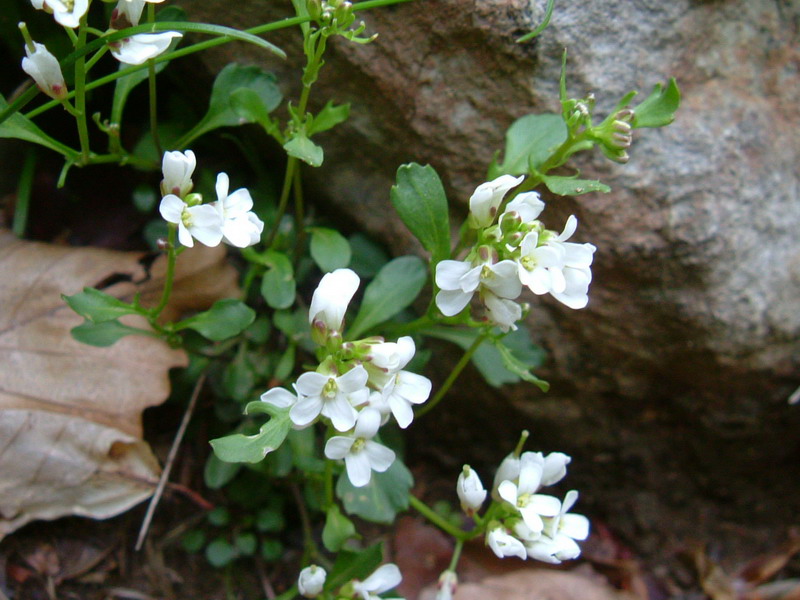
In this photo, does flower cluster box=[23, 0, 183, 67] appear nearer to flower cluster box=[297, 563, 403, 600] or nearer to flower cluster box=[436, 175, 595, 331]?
flower cluster box=[436, 175, 595, 331]

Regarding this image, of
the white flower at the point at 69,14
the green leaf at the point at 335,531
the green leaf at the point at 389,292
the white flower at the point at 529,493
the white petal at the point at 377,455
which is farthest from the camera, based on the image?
the green leaf at the point at 389,292

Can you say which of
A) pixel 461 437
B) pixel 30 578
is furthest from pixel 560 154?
pixel 30 578

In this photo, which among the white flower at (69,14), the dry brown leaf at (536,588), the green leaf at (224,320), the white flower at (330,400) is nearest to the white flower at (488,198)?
the white flower at (330,400)

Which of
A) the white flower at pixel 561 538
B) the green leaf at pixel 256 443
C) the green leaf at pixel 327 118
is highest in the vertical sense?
the green leaf at pixel 327 118

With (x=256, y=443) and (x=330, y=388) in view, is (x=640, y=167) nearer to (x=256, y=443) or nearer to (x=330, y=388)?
(x=330, y=388)

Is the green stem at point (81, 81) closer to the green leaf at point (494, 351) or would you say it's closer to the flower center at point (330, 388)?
the flower center at point (330, 388)

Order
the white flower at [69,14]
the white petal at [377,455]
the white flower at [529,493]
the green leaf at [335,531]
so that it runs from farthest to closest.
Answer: the green leaf at [335,531] → the white flower at [529,493] → the white petal at [377,455] → the white flower at [69,14]

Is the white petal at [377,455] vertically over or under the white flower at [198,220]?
under
